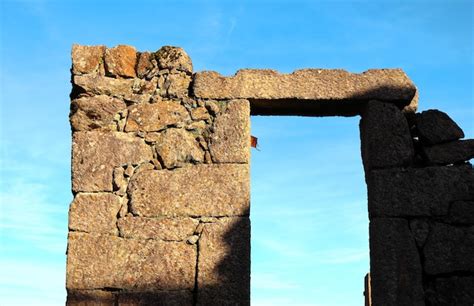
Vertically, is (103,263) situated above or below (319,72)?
below

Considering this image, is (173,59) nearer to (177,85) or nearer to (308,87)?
(177,85)

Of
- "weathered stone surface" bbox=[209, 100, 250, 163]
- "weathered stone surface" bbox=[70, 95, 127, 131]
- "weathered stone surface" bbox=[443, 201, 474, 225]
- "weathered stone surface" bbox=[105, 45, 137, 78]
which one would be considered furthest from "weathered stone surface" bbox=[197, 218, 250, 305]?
"weathered stone surface" bbox=[443, 201, 474, 225]

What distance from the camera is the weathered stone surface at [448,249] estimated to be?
5.34m

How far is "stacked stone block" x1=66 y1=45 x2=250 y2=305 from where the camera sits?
527cm

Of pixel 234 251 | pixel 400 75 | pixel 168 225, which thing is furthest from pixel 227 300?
pixel 400 75

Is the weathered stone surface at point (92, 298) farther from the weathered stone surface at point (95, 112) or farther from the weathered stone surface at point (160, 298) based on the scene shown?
the weathered stone surface at point (95, 112)

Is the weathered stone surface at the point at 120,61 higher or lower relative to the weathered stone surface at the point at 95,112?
higher

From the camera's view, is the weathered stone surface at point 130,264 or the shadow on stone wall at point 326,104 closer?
the weathered stone surface at point 130,264

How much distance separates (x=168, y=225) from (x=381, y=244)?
1.79 m

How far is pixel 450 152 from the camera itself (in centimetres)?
568

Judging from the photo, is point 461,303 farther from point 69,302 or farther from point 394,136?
point 69,302

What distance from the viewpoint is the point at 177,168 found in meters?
5.53

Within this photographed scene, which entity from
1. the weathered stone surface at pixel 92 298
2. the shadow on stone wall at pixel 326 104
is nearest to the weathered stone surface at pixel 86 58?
the shadow on stone wall at pixel 326 104

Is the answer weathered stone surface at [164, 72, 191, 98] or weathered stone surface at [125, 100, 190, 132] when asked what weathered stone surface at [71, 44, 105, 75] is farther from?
weathered stone surface at [164, 72, 191, 98]
